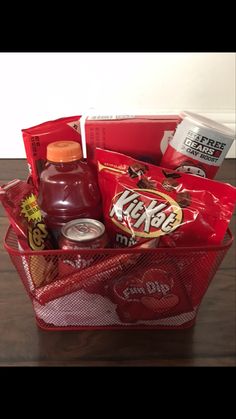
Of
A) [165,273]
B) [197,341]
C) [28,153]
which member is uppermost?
[28,153]

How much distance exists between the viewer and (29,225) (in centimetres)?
59

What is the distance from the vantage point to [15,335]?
2.00ft

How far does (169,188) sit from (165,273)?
123 mm

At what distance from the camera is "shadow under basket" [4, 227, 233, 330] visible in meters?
0.55

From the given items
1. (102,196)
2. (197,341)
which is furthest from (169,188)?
(197,341)

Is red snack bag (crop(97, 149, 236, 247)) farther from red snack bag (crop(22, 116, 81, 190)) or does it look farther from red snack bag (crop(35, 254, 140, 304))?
red snack bag (crop(22, 116, 81, 190))
